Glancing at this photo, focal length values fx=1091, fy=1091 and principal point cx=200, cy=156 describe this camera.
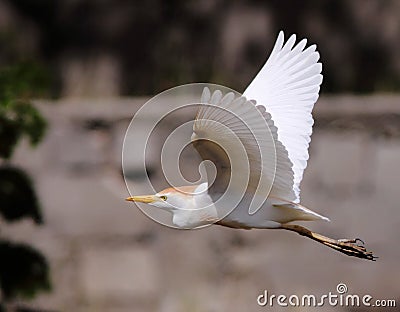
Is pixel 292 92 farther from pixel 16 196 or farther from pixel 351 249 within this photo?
pixel 16 196

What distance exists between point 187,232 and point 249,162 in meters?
2.17

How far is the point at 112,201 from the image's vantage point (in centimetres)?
355

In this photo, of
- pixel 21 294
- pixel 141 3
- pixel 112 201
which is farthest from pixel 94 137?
pixel 21 294

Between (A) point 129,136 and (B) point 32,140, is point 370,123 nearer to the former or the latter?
(A) point 129,136

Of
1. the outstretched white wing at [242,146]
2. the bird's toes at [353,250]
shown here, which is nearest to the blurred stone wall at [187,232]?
the bird's toes at [353,250]

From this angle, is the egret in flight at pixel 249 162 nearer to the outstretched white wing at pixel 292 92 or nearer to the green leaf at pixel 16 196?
the outstretched white wing at pixel 292 92

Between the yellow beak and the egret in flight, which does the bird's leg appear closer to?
the egret in flight

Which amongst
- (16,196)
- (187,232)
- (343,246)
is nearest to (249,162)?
(343,246)

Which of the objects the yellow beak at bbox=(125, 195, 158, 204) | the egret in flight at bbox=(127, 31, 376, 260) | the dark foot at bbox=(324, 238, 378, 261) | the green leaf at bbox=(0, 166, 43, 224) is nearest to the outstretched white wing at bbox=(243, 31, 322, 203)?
the egret in flight at bbox=(127, 31, 376, 260)

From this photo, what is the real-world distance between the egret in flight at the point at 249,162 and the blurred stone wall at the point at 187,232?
1938 mm

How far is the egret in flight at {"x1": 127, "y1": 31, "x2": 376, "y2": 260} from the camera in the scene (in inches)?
49.6

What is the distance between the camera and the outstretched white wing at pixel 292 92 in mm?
1454

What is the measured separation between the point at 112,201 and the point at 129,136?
256 mm

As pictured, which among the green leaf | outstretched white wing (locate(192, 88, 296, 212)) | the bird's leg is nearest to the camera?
outstretched white wing (locate(192, 88, 296, 212))
